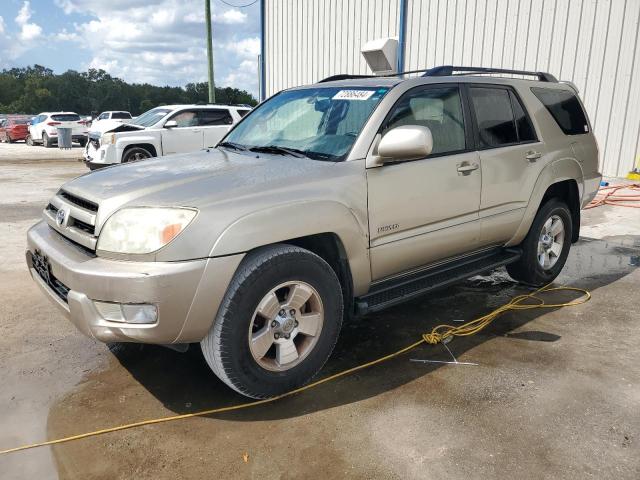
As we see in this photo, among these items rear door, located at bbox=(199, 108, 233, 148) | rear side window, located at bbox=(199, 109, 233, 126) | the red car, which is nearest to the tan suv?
rear door, located at bbox=(199, 108, 233, 148)

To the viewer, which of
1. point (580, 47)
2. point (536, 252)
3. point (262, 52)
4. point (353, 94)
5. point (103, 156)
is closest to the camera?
point (353, 94)

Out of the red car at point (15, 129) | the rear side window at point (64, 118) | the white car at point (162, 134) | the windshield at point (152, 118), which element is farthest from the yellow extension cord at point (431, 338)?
the red car at point (15, 129)

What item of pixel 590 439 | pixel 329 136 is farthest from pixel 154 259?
pixel 590 439

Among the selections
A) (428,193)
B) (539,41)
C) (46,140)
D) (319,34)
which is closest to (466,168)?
(428,193)

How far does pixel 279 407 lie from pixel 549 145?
3123mm

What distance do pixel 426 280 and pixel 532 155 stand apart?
1489 mm

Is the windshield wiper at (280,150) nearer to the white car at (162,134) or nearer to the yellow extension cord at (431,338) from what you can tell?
the yellow extension cord at (431,338)

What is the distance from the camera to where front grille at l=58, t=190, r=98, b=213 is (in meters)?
2.83

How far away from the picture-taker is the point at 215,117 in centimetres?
1206

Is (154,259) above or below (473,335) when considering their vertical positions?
above

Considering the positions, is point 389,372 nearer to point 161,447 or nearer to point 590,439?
point 590,439

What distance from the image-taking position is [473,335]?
3826mm

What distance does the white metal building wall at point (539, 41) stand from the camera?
1095 centimetres

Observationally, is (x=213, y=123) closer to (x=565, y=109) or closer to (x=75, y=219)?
(x=565, y=109)
